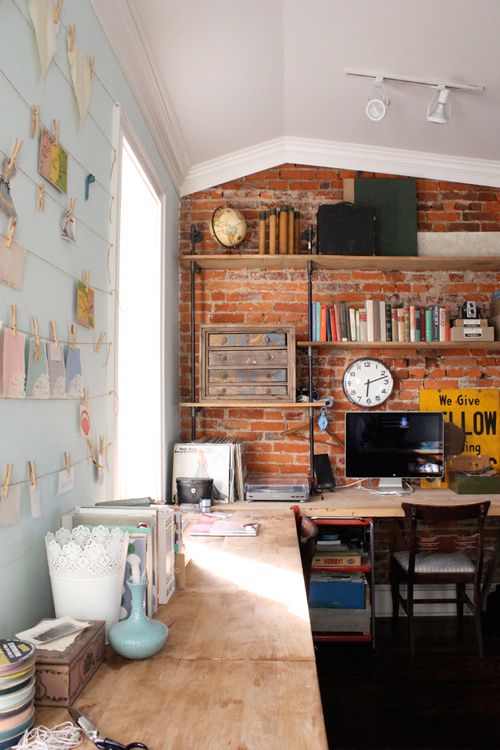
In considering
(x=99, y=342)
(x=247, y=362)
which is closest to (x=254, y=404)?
(x=247, y=362)

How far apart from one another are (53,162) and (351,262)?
251 centimetres

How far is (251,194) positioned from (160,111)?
113cm

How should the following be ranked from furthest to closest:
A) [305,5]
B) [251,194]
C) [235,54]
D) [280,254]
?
[251,194]
[280,254]
[235,54]
[305,5]

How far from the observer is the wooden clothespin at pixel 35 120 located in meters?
1.59

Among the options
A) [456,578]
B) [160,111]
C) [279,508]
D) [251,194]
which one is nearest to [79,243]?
[160,111]

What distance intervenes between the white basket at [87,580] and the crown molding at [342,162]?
9.88 ft

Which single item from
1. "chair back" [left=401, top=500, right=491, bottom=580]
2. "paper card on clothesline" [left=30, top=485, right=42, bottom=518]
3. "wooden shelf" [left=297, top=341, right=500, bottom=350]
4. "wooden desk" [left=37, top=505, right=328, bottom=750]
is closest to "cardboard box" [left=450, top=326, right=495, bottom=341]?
"wooden shelf" [left=297, top=341, right=500, bottom=350]

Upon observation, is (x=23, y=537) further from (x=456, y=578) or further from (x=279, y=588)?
(x=456, y=578)

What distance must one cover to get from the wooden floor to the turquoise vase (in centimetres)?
147

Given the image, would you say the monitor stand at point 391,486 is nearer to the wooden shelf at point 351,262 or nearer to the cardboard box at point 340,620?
the cardboard box at point 340,620

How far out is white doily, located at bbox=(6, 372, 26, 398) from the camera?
1.44m

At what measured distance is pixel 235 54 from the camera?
2.88 m

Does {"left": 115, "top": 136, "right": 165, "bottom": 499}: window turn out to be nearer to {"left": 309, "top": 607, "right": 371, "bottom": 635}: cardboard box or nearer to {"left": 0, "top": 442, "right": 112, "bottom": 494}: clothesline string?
{"left": 0, "top": 442, "right": 112, "bottom": 494}: clothesline string

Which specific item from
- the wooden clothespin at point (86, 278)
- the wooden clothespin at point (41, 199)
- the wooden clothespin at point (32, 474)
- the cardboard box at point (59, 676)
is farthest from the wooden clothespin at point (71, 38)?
the cardboard box at point (59, 676)
